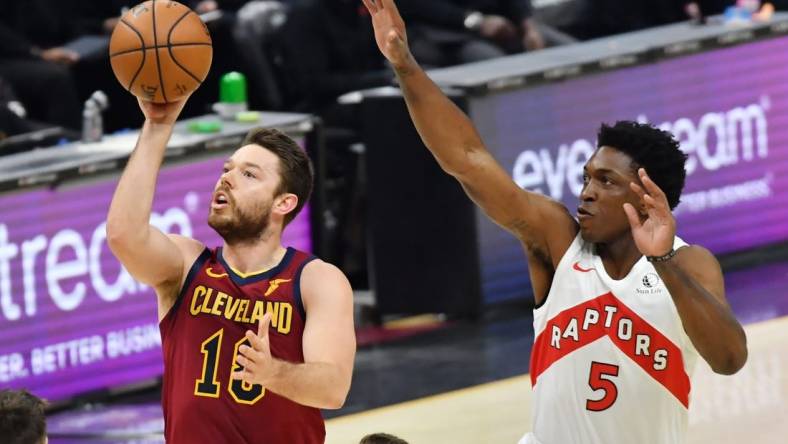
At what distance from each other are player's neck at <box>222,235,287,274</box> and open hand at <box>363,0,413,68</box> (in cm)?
68

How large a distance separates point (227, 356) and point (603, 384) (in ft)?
3.83

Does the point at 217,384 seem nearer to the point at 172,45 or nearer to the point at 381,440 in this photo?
the point at 381,440

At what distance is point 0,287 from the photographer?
8.62 m

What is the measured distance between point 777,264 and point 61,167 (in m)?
5.12

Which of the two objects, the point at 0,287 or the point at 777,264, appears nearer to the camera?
the point at 0,287

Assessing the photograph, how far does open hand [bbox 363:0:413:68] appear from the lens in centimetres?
542

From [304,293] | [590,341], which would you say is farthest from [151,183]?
[590,341]

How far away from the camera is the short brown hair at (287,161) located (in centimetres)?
534

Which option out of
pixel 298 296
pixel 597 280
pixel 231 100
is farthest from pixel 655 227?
pixel 231 100

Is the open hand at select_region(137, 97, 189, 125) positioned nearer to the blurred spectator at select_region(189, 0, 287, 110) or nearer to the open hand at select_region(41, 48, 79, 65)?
the open hand at select_region(41, 48, 79, 65)

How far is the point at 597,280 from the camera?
5.41 meters

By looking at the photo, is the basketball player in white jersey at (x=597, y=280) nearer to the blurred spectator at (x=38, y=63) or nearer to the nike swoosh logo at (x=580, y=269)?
the nike swoosh logo at (x=580, y=269)

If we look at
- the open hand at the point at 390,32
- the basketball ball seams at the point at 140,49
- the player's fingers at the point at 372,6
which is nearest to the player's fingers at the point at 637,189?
the open hand at the point at 390,32

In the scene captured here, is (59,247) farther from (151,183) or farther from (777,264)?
(777,264)
